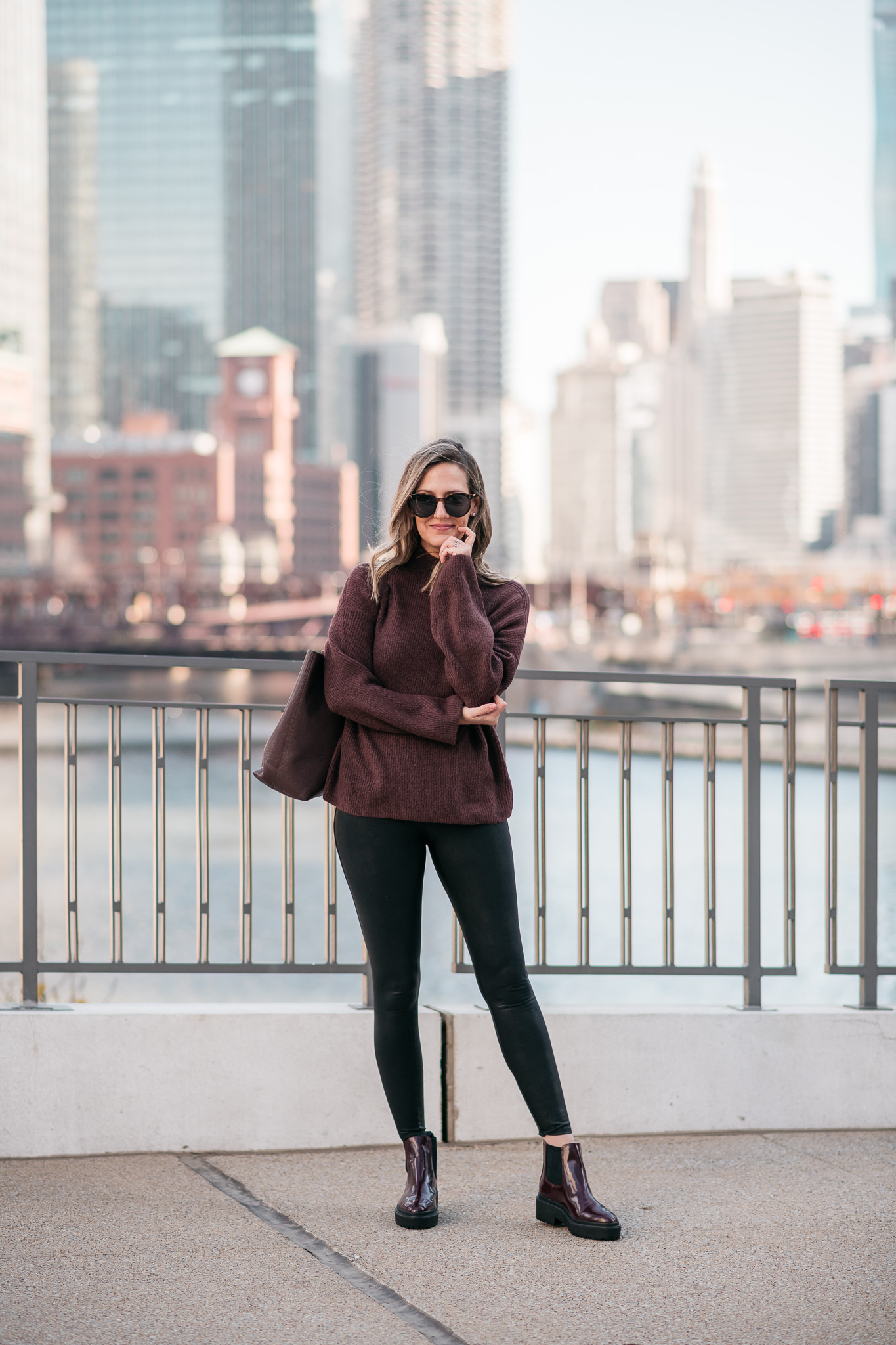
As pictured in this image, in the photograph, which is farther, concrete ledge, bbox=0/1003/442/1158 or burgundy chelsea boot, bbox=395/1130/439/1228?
concrete ledge, bbox=0/1003/442/1158

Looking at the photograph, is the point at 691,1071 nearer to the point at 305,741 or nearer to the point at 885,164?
the point at 305,741

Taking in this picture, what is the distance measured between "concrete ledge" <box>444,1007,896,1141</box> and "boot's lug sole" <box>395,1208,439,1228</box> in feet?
2.43

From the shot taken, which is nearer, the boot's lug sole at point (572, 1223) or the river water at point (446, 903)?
the boot's lug sole at point (572, 1223)

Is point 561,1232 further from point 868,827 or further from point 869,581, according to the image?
point 869,581

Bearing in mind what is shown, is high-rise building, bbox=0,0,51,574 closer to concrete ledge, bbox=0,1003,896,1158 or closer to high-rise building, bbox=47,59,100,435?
high-rise building, bbox=47,59,100,435

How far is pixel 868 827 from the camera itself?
424 cm

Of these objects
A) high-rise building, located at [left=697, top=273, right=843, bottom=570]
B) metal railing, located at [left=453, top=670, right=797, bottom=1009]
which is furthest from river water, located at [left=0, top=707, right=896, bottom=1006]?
high-rise building, located at [left=697, top=273, right=843, bottom=570]

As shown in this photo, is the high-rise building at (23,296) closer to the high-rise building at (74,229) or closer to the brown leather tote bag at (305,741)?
the high-rise building at (74,229)

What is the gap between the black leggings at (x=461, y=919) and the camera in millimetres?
3023

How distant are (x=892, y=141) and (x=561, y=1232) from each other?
173626mm

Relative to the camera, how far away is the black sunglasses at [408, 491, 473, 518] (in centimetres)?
306

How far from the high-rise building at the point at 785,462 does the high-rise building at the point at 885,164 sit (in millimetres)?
15313

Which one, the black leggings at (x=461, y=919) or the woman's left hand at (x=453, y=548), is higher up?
the woman's left hand at (x=453, y=548)

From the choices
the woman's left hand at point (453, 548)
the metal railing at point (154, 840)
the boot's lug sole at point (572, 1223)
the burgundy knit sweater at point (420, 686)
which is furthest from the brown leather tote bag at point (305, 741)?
the boot's lug sole at point (572, 1223)
